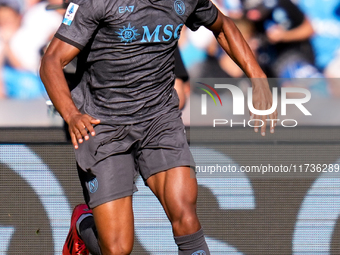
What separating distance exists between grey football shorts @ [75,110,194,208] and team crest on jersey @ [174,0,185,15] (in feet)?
2.00

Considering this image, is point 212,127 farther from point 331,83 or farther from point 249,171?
point 331,83

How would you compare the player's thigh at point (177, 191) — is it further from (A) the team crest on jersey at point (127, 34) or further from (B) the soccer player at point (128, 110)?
(A) the team crest on jersey at point (127, 34)

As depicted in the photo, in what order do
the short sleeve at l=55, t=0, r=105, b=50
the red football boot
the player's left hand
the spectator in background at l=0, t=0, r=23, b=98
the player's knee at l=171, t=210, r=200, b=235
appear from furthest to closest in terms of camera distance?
the spectator in background at l=0, t=0, r=23, b=98
the red football boot
the player's left hand
the player's knee at l=171, t=210, r=200, b=235
the short sleeve at l=55, t=0, r=105, b=50

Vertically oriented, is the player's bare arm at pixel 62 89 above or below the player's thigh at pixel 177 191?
above

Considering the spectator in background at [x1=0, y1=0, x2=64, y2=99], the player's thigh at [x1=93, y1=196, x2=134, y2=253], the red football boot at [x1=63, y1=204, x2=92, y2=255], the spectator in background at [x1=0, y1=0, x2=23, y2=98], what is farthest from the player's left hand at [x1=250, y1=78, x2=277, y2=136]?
the spectator in background at [x1=0, y1=0, x2=23, y2=98]

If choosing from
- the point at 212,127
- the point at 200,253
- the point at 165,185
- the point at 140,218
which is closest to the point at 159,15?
the point at 165,185

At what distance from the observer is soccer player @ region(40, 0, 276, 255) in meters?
2.70

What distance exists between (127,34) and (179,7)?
0.36m

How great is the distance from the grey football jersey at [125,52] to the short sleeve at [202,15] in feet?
0.05

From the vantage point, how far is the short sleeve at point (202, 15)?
3.06 metres

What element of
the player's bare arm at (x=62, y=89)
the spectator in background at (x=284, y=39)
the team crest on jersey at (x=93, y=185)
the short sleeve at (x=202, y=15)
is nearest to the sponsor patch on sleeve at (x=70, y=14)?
the player's bare arm at (x=62, y=89)

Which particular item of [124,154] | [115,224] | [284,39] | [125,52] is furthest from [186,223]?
[284,39]

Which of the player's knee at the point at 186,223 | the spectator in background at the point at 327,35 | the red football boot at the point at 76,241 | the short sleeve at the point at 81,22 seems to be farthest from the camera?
the spectator in background at the point at 327,35

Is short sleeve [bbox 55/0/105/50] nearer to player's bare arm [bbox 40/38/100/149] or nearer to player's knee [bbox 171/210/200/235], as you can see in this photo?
player's bare arm [bbox 40/38/100/149]
